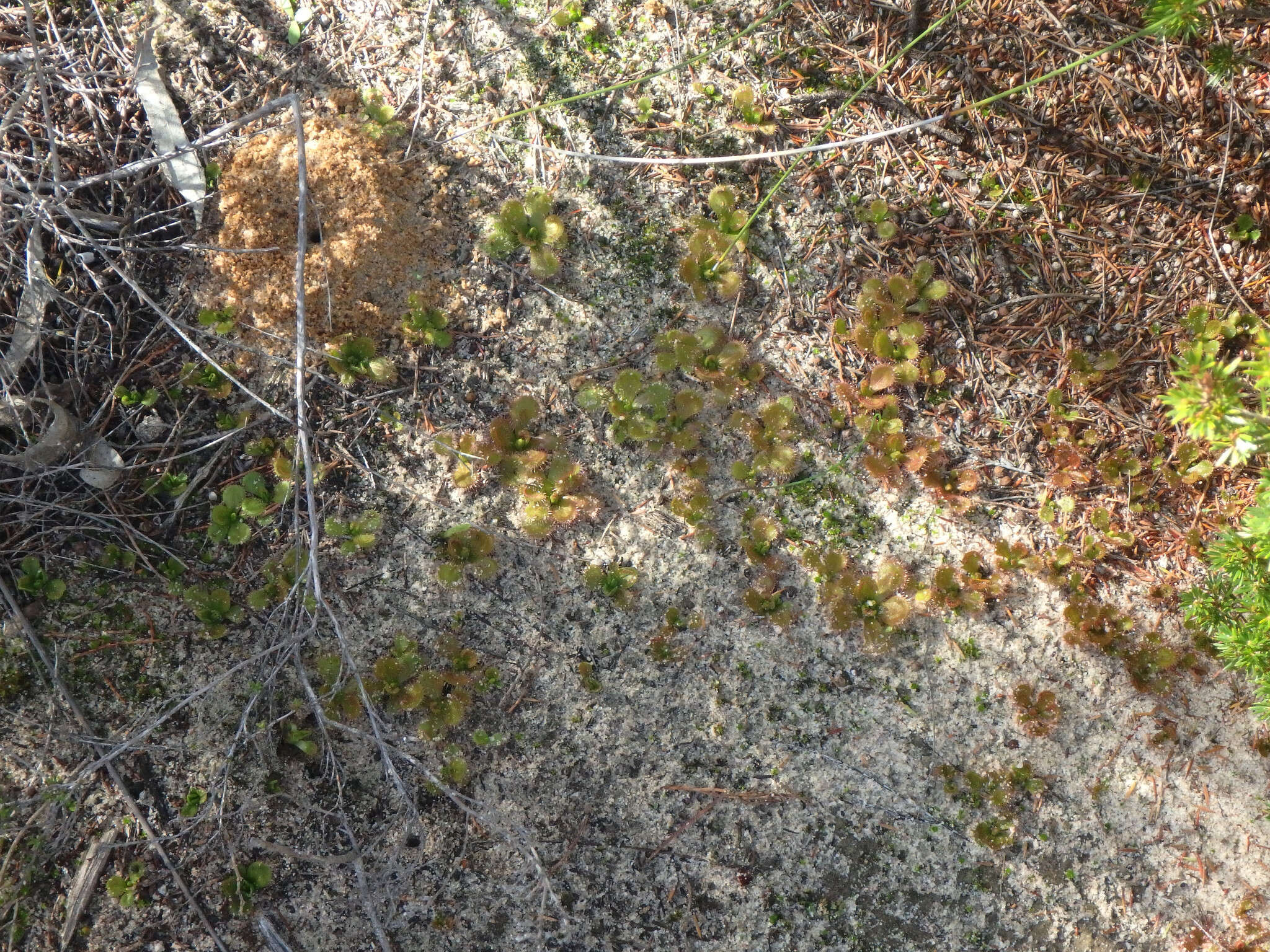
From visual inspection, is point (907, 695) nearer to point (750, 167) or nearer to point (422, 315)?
point (750, 167)

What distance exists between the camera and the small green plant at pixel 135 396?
3299 mm

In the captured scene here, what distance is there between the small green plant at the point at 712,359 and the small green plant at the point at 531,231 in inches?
22.8

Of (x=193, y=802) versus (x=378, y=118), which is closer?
(x=193, y=802)

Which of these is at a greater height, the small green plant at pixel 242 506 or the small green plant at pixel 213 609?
the small green plant at pixel 242 506

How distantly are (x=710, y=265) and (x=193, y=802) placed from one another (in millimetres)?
2975

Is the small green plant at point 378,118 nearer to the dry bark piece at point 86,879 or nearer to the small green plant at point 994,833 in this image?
the dry bark piece at point 86,879

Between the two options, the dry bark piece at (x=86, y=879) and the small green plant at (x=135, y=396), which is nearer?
the dry bark piece at (x=86, y=879)

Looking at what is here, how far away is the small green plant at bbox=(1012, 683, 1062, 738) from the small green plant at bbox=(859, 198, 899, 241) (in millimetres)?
1958

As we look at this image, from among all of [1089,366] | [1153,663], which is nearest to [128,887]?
[1153,663]

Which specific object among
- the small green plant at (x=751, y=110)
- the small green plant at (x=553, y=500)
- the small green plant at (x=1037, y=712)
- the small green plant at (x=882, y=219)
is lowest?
the small green plant at (x=1037, y=712)

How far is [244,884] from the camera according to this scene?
3.20 metres

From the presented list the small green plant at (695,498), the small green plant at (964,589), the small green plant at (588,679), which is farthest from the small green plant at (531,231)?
the small green plant at (964,589)

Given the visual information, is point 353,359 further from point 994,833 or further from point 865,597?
point 994,833

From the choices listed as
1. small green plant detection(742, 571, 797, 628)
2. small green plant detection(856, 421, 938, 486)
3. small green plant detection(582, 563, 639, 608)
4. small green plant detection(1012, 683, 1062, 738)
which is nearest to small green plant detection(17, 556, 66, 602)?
small green plant detection(582, 563, 639, 608)
